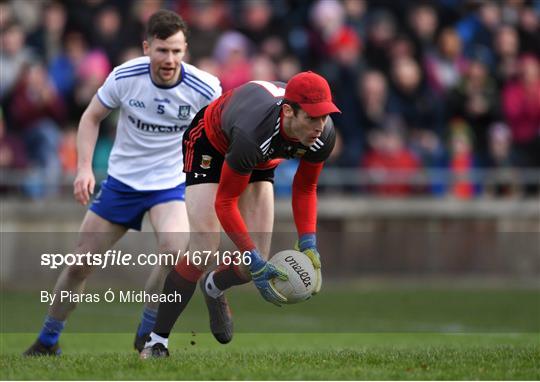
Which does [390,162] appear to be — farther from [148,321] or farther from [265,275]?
[265,275]

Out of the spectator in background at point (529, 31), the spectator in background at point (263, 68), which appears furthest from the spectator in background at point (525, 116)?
the spectator in background at point (263, 68)

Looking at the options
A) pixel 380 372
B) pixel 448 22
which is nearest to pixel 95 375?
pixel 380 372

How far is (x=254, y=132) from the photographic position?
28.8 ft

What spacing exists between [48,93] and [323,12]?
4616mm

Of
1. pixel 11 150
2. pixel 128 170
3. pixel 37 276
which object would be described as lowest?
pixel 37 276

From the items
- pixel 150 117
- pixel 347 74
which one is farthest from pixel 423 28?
pixel 150 117

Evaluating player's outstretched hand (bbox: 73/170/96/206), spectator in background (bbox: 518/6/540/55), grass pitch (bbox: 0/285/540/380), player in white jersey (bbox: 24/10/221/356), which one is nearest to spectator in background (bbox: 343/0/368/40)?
spectator in background (bbox: 518/6/540/55)

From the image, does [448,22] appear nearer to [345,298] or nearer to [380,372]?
[345,298]

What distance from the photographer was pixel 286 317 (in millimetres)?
16250

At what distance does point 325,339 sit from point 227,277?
3905 mm

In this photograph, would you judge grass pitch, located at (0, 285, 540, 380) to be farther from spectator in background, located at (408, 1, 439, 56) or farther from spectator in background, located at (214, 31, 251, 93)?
spectator in background, located at (408, 1, 439, 56)

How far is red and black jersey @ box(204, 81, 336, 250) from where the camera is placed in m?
8.80

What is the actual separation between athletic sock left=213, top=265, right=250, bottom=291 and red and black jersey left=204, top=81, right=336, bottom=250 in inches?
27.1

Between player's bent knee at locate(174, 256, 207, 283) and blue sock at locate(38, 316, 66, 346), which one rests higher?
player's bent knee at locate(174, 256, 207, 283)
